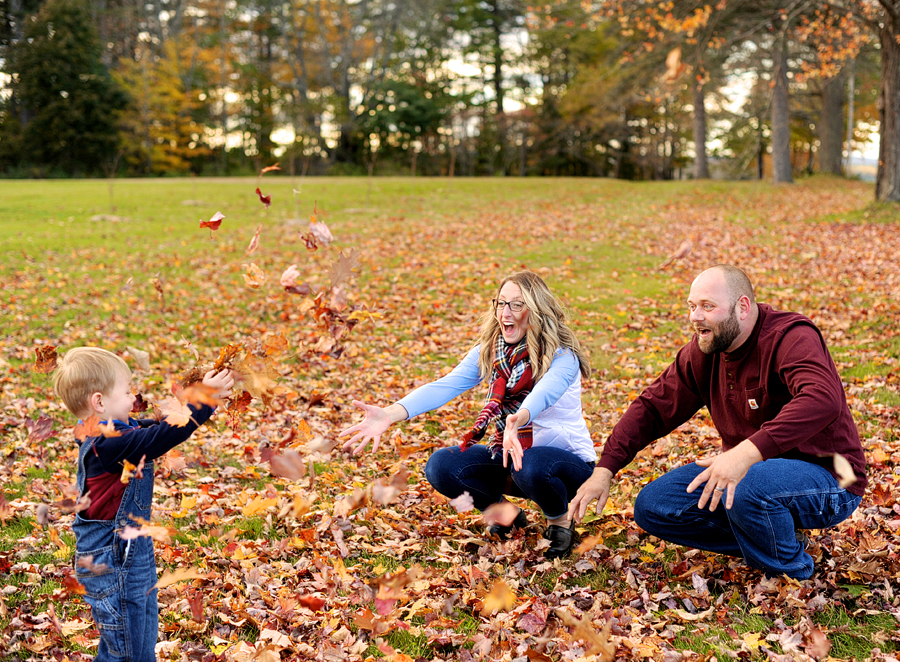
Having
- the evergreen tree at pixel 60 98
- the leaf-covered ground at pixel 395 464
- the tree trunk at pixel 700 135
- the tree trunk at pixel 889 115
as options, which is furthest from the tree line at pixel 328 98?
the leaf-covered ground at pixel 395 464

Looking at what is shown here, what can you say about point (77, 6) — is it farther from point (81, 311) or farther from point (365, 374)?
point (365, 374)

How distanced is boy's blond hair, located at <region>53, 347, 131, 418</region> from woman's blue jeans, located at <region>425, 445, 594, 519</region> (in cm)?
202

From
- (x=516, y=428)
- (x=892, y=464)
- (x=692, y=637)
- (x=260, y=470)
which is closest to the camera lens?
(x=692, y=637)

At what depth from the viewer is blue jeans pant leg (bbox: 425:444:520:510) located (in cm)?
424

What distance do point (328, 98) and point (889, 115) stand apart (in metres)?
32.8

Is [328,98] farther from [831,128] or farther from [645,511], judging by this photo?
[645,511]

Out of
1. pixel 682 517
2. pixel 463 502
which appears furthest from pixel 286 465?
pixel 682 517

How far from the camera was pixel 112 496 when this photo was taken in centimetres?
297

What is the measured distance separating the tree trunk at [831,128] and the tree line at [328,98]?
3695mm

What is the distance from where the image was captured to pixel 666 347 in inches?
327

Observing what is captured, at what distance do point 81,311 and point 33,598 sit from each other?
790 centimetres

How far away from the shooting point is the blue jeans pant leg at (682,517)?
3670 mm

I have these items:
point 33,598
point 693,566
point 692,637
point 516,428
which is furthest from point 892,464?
point 33,598

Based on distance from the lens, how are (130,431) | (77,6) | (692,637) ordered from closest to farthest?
1. (130,431)
2. (692,637)
3. (77,6)
